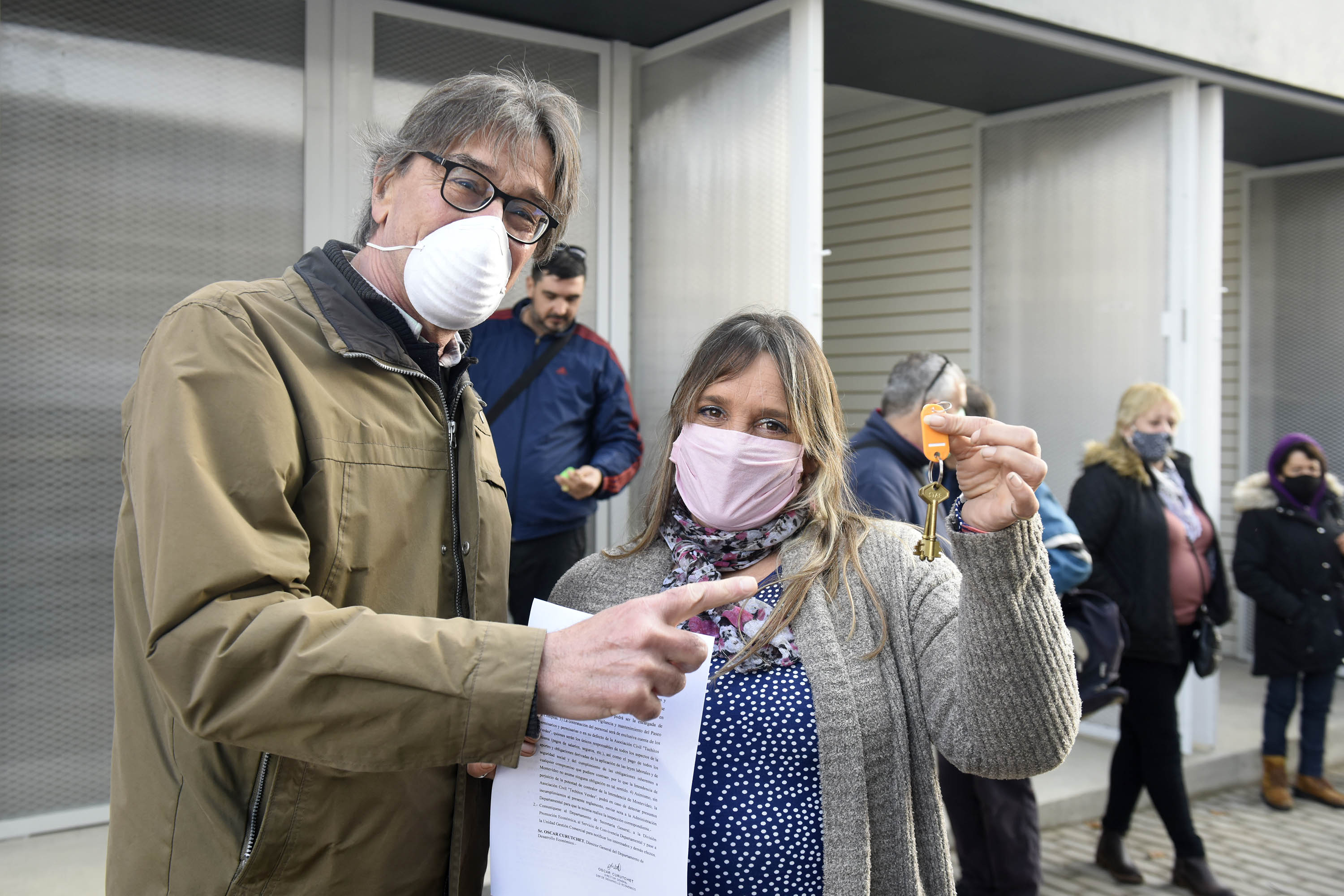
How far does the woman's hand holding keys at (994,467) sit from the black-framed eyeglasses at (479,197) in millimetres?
731

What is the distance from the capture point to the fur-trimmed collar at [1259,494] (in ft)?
19.3

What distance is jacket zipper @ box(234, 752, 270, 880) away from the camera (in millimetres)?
1399

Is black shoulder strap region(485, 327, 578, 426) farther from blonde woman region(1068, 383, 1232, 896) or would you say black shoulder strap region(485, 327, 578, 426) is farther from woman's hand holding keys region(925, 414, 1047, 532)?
woman's hand holding keys region(925, 414, 1047, 532)

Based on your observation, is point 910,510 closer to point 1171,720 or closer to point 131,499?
point 1171,720

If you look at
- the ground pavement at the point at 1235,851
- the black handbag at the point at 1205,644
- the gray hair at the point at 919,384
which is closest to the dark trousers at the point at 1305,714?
the ground pavement at the point at 1235,851

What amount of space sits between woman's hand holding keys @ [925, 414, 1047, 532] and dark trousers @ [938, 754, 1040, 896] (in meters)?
2.54

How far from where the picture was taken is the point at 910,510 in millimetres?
3820

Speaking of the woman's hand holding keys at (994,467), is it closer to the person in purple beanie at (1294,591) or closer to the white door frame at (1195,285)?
the white door frame at (1195,285)

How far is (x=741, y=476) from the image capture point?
2012mm

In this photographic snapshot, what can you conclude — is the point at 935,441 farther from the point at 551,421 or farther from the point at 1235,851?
the point at 1235,851

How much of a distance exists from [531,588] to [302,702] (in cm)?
325

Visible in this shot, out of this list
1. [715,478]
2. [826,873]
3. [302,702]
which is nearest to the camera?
[302,702]

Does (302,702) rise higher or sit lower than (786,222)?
lower

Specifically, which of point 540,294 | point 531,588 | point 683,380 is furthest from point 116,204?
point 683,380
